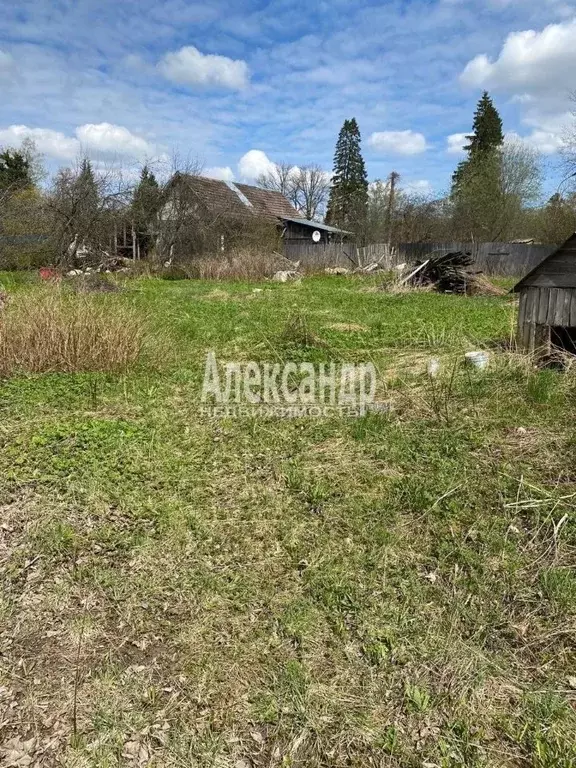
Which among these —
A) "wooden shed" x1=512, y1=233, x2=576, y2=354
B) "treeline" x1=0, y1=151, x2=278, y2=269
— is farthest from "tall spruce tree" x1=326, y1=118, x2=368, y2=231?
"wooden shed" x1=512, y1=233, x2=576, y2=354

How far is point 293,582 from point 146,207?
21123 millimetres

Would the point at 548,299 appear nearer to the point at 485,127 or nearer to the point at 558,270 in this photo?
the point at 558,270

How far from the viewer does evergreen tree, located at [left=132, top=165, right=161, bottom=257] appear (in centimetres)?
2027

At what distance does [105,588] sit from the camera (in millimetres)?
2484

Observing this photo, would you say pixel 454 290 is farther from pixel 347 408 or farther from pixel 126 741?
pixel 126 741

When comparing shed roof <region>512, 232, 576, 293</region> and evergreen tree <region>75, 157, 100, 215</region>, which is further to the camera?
evergreen tree <region>75, 157, 100, 215</region>

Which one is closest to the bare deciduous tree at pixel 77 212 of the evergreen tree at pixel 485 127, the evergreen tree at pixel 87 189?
the evergreen tree at pixel 87 189

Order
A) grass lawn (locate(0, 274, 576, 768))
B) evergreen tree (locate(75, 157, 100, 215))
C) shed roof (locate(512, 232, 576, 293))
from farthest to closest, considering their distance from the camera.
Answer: evergreen tree (locate(75, 157, 100, 215)) → shed roof (locate(512, 232, 576, 293)) → grass lawn (locate(0, 274, 576, 768))

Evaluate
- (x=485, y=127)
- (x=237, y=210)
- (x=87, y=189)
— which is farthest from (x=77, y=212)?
(x=485, y=127)

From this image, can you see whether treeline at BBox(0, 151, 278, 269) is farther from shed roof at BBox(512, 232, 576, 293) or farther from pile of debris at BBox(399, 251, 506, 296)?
shed roof at BBox(512, 232, 576, 293)

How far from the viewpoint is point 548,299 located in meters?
5.35

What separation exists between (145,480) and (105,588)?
3.38 ft

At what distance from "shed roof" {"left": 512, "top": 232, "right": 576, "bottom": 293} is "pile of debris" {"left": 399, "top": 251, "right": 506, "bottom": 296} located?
906 centimetres

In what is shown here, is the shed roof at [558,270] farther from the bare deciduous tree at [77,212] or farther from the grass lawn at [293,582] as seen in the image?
the bare deciduous tree at [77,212]
